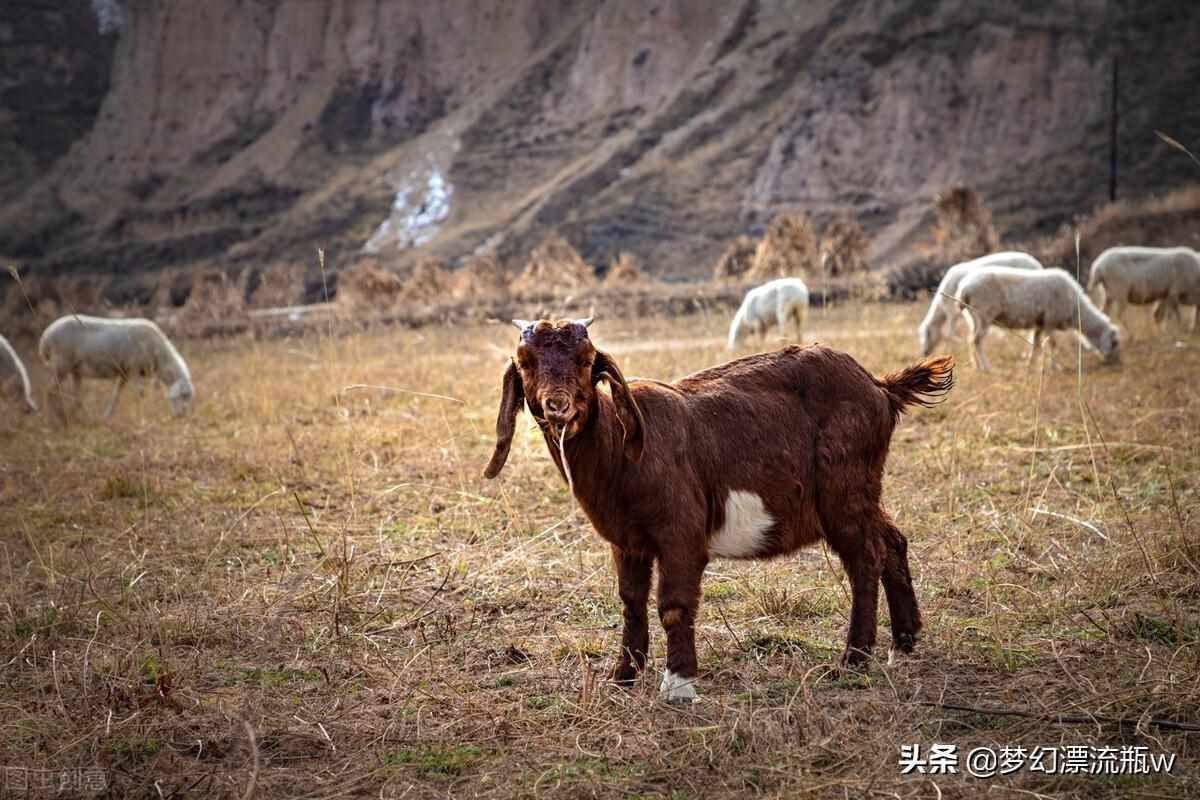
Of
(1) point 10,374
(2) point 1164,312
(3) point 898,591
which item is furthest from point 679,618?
(2) point 1164,312

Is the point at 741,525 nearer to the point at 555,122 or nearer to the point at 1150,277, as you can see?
the point at 1150,277

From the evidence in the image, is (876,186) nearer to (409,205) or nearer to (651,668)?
(409,205)

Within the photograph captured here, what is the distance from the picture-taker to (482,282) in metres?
26.1

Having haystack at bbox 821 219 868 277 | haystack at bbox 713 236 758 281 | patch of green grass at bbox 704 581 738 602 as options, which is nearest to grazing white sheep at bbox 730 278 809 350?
haystack at bbox 821 219 868 277

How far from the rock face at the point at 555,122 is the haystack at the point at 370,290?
13284 millimetres

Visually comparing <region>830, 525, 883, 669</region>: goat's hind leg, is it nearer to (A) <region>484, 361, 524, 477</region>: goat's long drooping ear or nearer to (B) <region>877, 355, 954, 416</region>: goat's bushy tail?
(B) <region>877, 355, 954, 416</region>: goat's bushy tail

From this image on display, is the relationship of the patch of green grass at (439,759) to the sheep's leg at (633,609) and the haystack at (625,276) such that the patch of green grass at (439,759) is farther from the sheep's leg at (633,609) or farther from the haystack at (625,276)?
the haystack at (625,276)

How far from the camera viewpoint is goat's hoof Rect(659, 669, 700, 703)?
385 cm

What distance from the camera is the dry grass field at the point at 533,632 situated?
3.42m

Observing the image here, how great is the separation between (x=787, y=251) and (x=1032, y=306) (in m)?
15.1

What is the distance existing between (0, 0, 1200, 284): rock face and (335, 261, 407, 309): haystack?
13284 millimetres

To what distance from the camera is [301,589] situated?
5504mm

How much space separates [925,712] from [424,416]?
300 inches

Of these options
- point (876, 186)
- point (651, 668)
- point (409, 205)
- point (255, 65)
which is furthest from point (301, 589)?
point (255, 65)
